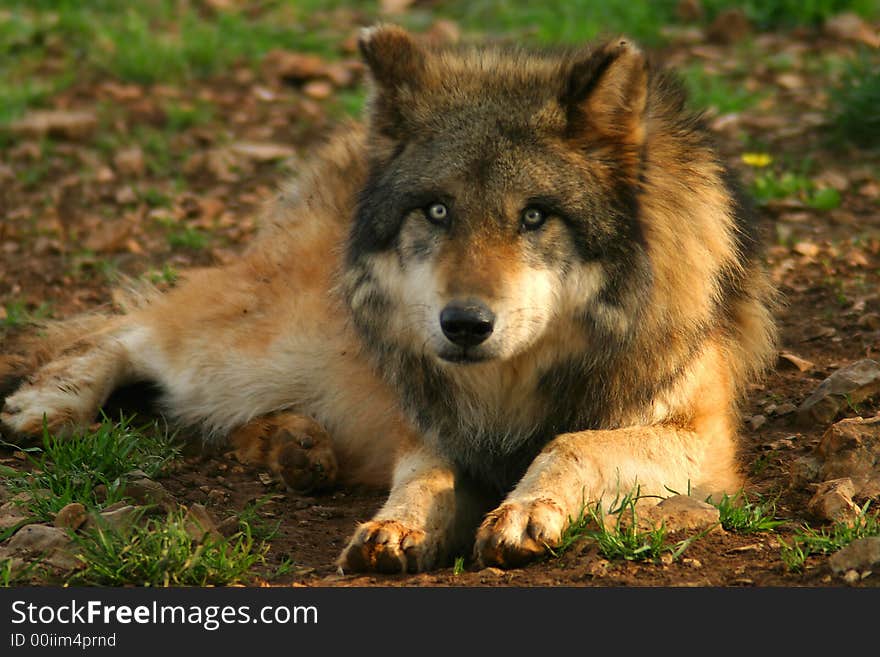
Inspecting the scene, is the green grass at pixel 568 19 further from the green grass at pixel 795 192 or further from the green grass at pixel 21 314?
the green grass at pixel 21 314

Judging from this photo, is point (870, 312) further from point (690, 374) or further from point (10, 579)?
point (10, 579)

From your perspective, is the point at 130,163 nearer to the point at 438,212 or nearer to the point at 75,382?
the point at 75,382

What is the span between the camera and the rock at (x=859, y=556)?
339 cm

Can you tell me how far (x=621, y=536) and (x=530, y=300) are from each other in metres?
0.78

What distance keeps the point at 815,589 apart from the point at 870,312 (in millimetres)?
2590

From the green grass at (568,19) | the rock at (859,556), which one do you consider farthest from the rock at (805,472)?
the green grass at (568,19)

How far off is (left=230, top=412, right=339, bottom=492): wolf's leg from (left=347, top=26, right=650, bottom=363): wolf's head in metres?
0.81

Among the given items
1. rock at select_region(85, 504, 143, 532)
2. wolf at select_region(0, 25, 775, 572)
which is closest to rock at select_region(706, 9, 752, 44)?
wolf at select_region(0, 25, 775, 572)

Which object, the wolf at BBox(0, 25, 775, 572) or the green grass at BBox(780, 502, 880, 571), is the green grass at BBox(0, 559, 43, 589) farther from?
the green grass at BBox(780, 502, 880, 571)

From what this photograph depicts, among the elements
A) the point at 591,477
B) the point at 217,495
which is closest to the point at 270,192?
the point at 217,495

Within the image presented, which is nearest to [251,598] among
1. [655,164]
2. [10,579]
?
[10,579]

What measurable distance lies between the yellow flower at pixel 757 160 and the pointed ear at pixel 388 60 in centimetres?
353

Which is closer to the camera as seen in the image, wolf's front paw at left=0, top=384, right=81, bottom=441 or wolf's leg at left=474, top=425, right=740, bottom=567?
wolf's leg at left=474, top=425, right=740, bottom=567

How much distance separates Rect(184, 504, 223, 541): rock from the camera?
3766mm
